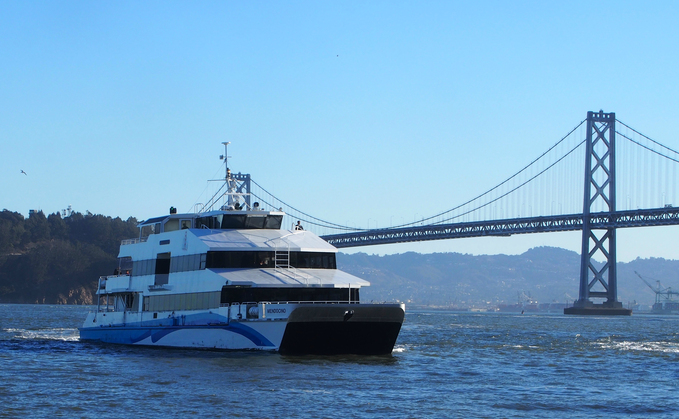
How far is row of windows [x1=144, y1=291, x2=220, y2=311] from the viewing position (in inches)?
1208

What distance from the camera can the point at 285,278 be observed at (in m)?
30.2

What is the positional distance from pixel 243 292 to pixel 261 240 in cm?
262

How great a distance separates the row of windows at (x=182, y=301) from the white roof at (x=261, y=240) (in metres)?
1.81

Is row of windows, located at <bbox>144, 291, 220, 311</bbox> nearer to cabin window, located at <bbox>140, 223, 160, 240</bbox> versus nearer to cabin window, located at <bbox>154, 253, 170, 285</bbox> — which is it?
cabin window, located at <bbox>154, 253, 170, 285</bbox>

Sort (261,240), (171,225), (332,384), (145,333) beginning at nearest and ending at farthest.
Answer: (332,384) → (261,240) → (145,333) → (171,225)

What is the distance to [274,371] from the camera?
25109 millimetres

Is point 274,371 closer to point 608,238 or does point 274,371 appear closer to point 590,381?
point 590,381

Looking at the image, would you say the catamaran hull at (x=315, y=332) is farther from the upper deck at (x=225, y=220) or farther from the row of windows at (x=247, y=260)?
the upper deck at (x=225, y=220)

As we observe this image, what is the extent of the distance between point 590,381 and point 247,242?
42.2 ft

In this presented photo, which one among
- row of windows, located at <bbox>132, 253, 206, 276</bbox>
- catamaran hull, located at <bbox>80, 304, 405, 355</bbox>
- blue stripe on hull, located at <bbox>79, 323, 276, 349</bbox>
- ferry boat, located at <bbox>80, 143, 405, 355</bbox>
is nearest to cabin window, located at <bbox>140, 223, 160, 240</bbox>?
ferry boat, located at <bbox>80, 143, 405, 355</bbox>

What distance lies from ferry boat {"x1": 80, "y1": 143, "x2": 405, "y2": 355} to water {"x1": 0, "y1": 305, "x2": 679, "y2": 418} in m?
0.73

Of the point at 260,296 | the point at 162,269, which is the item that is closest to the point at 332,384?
the point at 260,296

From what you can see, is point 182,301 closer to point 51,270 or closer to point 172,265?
point 172,265

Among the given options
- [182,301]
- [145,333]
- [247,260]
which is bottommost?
[145,333]
